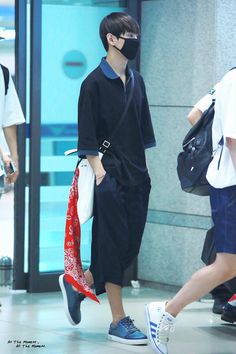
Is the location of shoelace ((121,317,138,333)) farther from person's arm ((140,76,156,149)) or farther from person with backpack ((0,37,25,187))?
person with backpack ((0,37,25,187))

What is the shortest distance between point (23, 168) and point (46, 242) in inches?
25.4

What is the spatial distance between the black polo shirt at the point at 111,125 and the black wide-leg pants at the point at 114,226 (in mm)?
89

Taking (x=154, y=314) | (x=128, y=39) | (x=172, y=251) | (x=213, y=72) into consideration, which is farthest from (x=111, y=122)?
(x=172, y=251)

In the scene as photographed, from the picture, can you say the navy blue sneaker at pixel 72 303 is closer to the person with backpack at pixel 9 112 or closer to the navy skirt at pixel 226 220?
the person with backpack at pixel 9 112

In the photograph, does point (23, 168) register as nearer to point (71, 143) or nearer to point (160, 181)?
point (71, 143)

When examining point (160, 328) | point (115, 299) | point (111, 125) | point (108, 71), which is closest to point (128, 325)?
point (115, 299)

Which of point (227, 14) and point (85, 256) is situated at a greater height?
point (227, 14)

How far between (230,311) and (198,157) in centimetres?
137

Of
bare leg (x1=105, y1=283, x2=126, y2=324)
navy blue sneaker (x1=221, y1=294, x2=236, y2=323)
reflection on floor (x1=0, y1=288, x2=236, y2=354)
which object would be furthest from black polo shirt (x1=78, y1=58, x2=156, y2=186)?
navy blue sneaker (x1=221, y1=294, x2=236, y2=323)

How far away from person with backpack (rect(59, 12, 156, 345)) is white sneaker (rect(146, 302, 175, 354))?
44 centimetres

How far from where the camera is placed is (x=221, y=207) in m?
5.32

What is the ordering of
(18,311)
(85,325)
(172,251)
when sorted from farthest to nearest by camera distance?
1. (172,251)
2. (18,311)
3. (85,325)

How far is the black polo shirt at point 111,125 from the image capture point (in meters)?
5.93

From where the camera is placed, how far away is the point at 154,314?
552 cm
